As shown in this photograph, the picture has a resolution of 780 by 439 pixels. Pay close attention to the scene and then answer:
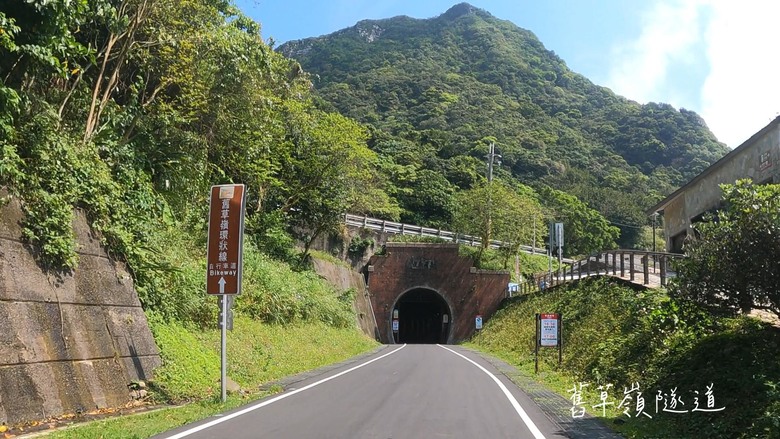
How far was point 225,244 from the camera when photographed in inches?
414

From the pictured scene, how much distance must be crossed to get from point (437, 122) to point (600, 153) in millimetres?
26967

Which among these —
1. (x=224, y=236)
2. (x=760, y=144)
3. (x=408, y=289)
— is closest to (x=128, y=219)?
(x=224, y=236)

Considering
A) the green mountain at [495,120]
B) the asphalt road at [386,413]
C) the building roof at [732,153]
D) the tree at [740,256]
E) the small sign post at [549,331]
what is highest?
the green mountain at [495,120]

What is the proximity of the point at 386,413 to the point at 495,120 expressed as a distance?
3676 inches

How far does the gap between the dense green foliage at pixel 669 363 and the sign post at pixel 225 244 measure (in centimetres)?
664

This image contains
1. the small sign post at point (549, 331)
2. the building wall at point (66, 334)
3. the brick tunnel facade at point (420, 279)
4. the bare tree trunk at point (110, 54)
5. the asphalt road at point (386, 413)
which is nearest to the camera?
the asphalt road at point (386, 413)

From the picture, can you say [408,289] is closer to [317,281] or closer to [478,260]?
[478,260]

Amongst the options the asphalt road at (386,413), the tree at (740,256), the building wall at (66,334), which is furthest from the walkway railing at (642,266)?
the building wall at (66,334)

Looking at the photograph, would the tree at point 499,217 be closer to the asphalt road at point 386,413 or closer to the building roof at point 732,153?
the building roof at point 732,153

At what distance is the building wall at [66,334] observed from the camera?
24.2ft

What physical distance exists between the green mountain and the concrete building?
1610 inches

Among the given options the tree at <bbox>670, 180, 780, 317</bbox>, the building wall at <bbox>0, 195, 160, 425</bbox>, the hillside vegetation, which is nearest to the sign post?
the building wall at <bbox>0, 195, 160, 425</bbox>

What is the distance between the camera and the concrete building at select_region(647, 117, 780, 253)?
1338 centimetres

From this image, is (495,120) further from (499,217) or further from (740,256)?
(740,256)
